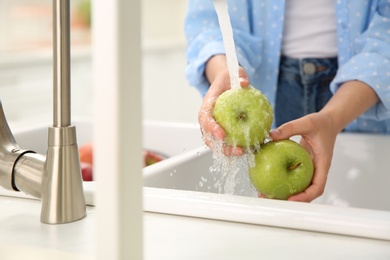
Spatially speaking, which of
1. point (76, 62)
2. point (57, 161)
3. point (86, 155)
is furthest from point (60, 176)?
point (76, 62)

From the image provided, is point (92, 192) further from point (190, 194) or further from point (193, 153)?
point (193, 153)

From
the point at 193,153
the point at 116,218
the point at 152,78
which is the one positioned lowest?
the point at 152,78

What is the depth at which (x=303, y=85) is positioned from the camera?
124 cm

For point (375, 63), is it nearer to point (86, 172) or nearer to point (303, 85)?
point (303, 85)

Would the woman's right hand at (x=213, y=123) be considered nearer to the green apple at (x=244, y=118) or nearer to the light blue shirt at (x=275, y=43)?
the green apple at (x=244, y=118)

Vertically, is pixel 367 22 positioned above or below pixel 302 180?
above

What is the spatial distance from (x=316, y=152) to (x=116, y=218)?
506 millimetres

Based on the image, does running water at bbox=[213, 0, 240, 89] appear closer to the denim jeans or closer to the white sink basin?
the white sink basin

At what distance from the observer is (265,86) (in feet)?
4.18

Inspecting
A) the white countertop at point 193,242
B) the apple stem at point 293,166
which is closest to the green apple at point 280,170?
the apple stem at point 293,166

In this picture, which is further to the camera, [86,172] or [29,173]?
[86,172]

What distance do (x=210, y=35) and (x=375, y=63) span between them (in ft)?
1.02

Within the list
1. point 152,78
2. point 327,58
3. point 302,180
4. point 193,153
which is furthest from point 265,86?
point 152,78

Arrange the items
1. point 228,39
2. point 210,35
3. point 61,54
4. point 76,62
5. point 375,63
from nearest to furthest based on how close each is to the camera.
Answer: point 61,54 < point 228,39 < point 375,63 < point 210,35 < point 76,62
